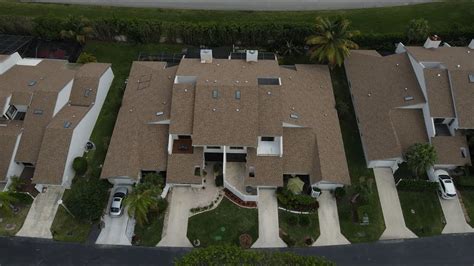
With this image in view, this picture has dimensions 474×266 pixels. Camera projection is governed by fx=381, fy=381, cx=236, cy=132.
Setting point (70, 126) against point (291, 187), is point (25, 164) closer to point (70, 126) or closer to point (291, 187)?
point (70, 126)

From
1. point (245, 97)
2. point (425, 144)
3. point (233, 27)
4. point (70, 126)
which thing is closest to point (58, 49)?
point (70, 126)

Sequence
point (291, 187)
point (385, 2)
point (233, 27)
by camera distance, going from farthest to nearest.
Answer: point (385, 2)
point (233, 27)
point (291, 187)

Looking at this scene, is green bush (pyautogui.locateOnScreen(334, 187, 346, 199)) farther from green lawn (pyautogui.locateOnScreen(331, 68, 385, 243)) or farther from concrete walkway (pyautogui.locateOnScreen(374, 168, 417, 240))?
concrete walkway (pyautogui.locateOnScreen(374, 168, 417, 240))

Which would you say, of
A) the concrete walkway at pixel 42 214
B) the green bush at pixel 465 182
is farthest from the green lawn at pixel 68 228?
the green bush at pixel 465 182

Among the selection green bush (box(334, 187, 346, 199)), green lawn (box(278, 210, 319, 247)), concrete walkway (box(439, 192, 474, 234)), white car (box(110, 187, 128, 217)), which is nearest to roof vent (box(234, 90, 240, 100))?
green lawn (box(278, 210, 319, 247))

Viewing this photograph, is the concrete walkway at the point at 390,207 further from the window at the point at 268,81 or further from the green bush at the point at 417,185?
the window at the point at 268,81

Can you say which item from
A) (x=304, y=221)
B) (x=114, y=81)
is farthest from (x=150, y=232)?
(x=114, y=81)

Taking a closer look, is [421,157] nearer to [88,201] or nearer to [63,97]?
[88,201]

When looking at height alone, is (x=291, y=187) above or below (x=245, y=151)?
below
